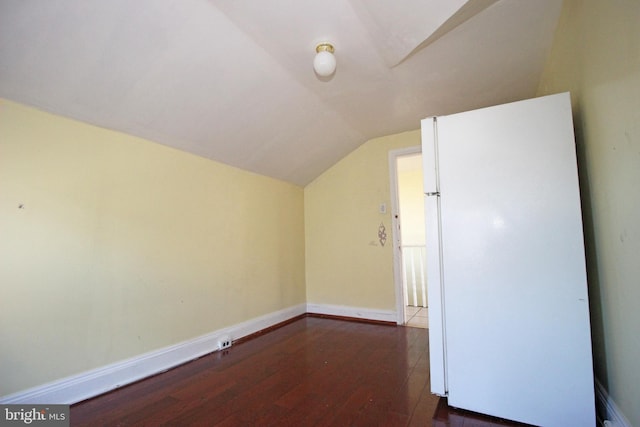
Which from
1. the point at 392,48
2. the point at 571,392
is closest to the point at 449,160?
the point at 392,48

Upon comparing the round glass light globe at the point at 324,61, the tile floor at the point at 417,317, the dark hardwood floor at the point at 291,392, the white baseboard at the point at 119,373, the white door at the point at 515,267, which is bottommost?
the tile floor at the point at 417,317

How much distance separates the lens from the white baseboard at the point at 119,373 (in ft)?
5.44

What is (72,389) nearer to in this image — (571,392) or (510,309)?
(510,309)

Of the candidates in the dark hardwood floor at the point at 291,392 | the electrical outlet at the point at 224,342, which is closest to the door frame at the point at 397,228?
the dark hardwood floor at the point at 291,392

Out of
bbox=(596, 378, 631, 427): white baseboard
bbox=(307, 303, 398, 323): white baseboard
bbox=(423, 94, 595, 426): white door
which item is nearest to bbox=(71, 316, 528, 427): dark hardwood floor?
bbox=(423, 94, 595, 426): white door

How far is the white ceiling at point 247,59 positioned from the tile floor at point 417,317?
2.44 metres

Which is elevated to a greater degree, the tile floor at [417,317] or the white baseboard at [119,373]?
the white baseboard at [119,373]

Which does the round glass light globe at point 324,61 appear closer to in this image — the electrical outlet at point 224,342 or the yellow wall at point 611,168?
the yellow wall at point 611,168

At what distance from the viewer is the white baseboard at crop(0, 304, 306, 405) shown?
5.44ft

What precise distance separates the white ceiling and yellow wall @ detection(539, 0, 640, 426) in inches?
18.7

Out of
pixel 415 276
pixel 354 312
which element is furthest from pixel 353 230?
pixel 415 276

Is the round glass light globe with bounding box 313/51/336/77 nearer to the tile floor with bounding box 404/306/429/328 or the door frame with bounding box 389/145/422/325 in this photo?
the door frame with bounding box 389/145/422/325

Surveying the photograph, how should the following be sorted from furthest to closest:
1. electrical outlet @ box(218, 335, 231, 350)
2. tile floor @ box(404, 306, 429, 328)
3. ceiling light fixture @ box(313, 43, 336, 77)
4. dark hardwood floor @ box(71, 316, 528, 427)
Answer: tile floor @ box(404, 306, 429, 328) → electrical outlet @ box(218, 335, 231, 350) → ceiling light fixture @ box(313, 43, 336, 77) → dark hardwood floor @ box(71, 316, 528, 427)

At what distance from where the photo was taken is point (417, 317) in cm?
378
